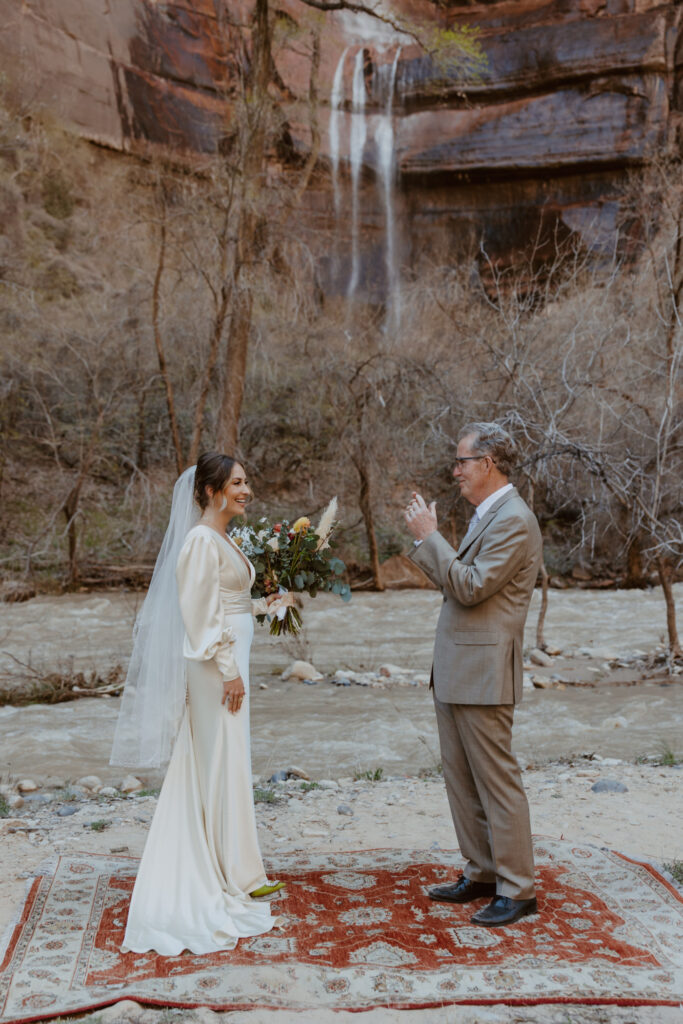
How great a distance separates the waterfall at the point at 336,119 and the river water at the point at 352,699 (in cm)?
1887

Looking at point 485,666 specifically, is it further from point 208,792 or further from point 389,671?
point 389,671

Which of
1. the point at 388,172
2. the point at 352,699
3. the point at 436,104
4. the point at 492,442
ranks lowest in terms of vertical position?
the point at 352,699

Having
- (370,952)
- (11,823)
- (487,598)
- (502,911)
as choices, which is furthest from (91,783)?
(487,598)

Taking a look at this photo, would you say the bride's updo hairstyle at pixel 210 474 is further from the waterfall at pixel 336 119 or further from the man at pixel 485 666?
the waterfall at pixel 336 119

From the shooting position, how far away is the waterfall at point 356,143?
98.5ft

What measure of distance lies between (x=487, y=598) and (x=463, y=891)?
1329mm

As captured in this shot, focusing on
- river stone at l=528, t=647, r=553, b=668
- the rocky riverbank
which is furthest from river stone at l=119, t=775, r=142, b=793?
river stone at l=528, t=647, r=553, b=668

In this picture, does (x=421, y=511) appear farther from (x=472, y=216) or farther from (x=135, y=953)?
(x=472, y=216)

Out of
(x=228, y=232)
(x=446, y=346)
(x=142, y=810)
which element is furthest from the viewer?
(x=446, y=346)

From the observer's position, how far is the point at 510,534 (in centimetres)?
392

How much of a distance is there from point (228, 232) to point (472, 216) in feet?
54.5

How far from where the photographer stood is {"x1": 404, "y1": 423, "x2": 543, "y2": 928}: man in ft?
12.8

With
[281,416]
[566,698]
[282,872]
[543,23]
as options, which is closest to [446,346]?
[281,416]

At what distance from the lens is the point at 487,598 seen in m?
3.99
